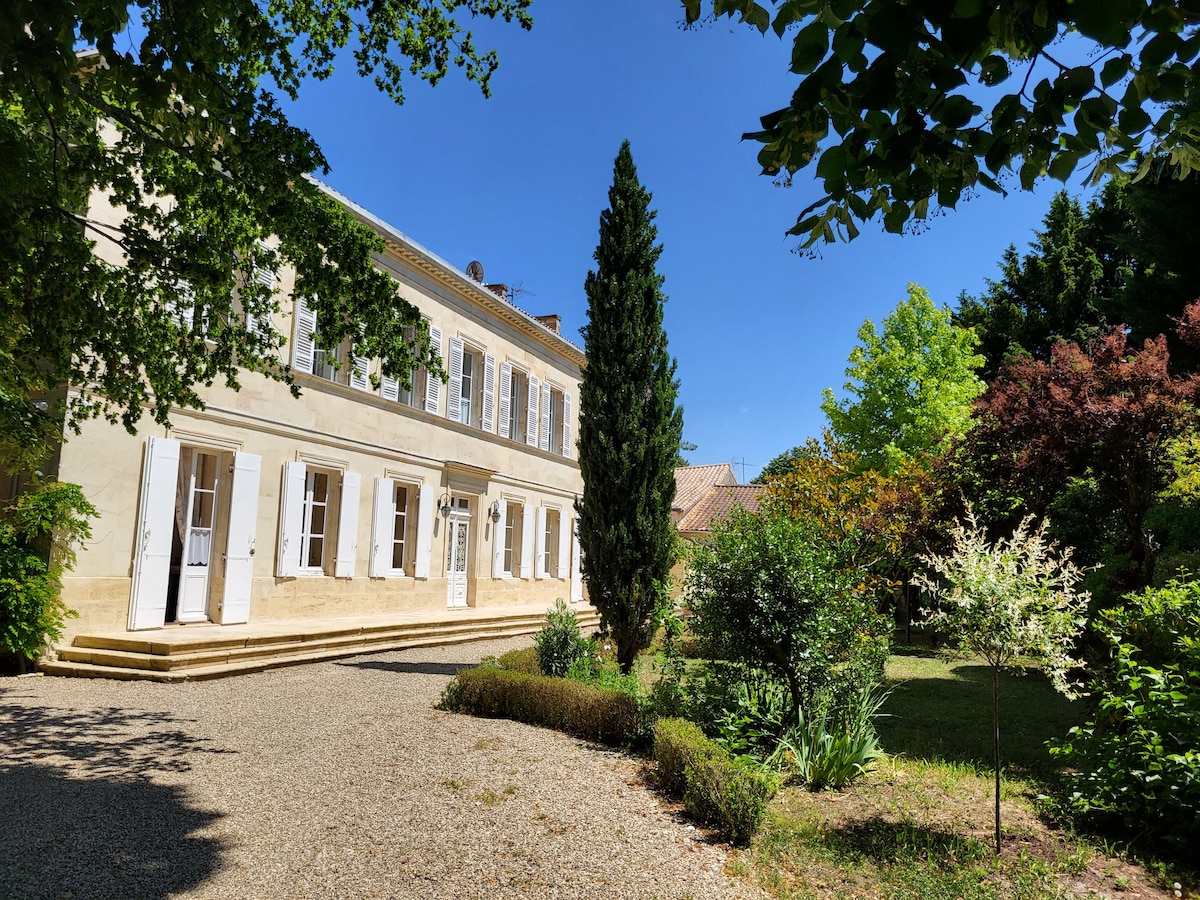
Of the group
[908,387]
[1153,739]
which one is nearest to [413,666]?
[1153,739]

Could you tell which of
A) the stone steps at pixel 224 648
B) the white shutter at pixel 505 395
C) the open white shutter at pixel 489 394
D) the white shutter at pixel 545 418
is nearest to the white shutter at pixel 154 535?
the stone steps at pixel 224 648

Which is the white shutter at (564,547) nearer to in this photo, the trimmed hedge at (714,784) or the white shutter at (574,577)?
the white shutter at (574,577)

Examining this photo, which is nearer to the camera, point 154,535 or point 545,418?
point 154,535

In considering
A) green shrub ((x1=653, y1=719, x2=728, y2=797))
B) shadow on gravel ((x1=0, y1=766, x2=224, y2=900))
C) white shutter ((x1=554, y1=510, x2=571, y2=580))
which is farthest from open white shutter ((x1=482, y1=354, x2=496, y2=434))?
shadow on gravel ((x1=0, y1=766, x2=224, y2=900))

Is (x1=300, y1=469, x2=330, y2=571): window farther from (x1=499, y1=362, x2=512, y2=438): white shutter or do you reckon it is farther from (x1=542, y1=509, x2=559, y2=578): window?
(x1=542, y1=509, x2=559, y2=578): window

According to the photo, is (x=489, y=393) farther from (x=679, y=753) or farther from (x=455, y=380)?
(x=679, y=753)

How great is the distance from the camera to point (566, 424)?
20812 millimetres

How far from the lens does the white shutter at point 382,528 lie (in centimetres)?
1355

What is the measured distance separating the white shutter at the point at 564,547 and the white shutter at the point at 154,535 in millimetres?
11573

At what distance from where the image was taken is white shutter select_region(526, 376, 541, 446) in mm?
18891

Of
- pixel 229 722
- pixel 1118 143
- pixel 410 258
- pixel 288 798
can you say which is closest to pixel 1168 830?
pixel 1118 143

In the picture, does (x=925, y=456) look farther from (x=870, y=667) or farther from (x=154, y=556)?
(x=154, y=556)

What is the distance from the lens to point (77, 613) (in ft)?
28.3

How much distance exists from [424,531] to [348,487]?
2.33 metres
